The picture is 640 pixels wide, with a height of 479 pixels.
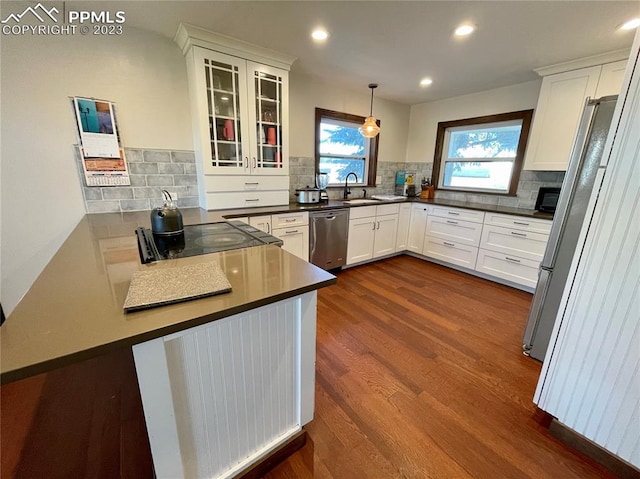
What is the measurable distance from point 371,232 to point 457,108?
2167mm

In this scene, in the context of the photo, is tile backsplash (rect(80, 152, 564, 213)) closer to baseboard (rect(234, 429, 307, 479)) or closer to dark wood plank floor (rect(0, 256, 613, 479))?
dark wood plank floor (rect(0, 256, 613, 479))

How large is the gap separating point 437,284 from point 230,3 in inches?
124

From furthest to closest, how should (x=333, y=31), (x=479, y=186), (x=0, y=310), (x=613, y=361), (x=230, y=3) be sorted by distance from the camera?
1. (x=479, y=186)
2. (x=333, y=31)
3. (x=0, y=310)
4. (x=230, y=3)
5. (x=613, y=361)

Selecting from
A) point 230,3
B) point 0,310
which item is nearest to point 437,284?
point 230,3

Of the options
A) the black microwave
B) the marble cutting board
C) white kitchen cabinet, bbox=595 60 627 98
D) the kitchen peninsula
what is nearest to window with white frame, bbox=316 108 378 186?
the black microwave

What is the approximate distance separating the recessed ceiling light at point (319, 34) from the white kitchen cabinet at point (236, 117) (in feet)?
1.45

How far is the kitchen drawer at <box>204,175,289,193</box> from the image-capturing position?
2354mm

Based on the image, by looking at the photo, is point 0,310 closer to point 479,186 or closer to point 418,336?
point 418,336

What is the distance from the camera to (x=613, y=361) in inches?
43.0

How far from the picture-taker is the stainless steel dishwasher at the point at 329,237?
2.91m

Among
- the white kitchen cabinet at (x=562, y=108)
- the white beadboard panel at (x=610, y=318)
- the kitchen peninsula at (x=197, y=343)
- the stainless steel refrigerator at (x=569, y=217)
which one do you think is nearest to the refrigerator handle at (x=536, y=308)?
the stainless steel refrigerator at (x=569, y=217)

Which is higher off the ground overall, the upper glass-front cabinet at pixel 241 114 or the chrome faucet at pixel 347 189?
the upper glass-front cabinet at pixel 241 114

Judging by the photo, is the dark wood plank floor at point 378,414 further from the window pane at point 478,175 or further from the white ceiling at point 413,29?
the white ceiling at point 413,29

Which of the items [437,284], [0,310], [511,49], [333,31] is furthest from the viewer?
[437,284]
